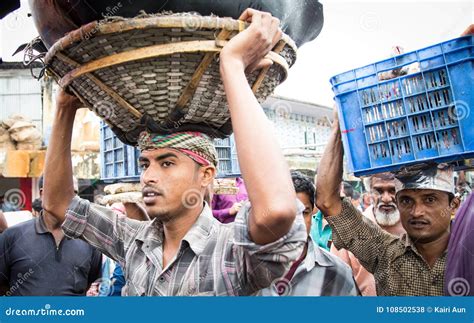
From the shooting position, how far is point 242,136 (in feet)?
4.43

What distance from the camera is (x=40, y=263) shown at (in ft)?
10.5

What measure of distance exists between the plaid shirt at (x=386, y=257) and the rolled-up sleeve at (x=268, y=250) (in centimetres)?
108

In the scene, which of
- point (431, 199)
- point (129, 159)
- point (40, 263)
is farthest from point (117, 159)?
point (431, 199)

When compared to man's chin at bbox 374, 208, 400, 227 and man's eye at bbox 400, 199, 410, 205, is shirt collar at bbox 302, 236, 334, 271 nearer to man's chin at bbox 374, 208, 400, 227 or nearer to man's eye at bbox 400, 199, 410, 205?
man's eye at bbox 400, 199, 410, 205

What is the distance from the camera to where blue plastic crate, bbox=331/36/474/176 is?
197cm

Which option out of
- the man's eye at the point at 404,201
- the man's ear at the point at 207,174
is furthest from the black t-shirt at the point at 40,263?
the man's eye at the point at 404,201

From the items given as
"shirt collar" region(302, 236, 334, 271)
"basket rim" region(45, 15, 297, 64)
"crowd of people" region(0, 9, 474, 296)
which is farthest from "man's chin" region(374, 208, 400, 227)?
"basket rim" region(45, 15, 297, 64)

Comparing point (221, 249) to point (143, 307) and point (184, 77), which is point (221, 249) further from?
point (184, 77)

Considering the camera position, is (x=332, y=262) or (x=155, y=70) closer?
(x=155, y=70)

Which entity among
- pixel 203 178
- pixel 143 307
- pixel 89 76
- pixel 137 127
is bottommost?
pixel 143 307

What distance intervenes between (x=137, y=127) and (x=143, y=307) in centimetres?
63

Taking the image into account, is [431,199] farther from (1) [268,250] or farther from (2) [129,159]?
(2) [129,159]

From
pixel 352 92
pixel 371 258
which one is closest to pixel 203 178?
pixel 352 92

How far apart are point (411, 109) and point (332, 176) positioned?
513 millimetres
